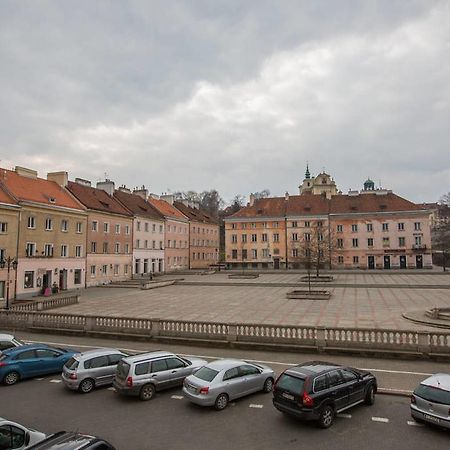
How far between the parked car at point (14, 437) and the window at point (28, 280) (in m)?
34.8

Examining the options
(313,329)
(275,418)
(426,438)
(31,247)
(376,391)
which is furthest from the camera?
(31,247)

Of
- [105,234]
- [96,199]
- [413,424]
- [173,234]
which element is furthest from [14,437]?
[173,234]

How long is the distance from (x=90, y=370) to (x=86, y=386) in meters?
0.51

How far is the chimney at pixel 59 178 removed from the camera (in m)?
48.7

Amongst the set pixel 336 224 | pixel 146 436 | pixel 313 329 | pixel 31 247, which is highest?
pixel 336 224

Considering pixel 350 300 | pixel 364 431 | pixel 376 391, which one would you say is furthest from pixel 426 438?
pixel 350 300

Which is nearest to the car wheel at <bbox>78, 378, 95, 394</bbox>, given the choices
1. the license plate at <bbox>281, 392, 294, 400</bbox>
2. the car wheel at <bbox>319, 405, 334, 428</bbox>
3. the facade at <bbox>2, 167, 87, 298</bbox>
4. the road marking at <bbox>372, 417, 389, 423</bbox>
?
the license plate at <bbox>281, 392, 294, 400</bbox>

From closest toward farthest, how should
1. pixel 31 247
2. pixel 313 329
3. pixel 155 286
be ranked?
pixel 313 329, pixel 31 247, pixel 155 286

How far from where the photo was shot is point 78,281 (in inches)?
1829

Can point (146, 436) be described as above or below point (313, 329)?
below

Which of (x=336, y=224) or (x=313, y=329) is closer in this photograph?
(x=313, y=329)

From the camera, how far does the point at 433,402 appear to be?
911 centimetres

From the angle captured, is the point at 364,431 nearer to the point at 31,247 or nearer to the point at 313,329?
the point at 313,329

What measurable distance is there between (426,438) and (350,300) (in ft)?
77.0
